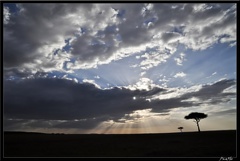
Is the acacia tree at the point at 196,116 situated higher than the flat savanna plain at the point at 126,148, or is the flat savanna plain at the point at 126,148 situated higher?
the acacia tree at the point at 196,116

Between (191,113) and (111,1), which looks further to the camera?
(191,113)

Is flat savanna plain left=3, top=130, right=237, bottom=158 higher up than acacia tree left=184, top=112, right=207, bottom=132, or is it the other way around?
acacia tree left=184, top=112, right=207, bottom=132

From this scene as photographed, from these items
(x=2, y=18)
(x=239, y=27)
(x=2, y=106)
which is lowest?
(x=2, y=106)

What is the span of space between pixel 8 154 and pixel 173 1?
23.2 m

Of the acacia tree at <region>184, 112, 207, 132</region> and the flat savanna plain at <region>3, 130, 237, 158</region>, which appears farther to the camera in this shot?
the acacia tree at <region>184, 112, 207, 132</region>

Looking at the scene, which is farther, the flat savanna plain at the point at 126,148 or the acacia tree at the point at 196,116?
the acacia tree at the point at 196,116

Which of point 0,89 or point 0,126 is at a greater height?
point 0,89

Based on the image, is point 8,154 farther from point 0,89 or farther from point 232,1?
point 232,1

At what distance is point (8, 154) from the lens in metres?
27.5

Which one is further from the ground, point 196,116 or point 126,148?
point 196,116

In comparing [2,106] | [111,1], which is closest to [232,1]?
[111,1]

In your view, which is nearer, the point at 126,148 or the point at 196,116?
the point at 126,148

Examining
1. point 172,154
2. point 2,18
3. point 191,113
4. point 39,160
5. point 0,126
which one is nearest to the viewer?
point 0,126

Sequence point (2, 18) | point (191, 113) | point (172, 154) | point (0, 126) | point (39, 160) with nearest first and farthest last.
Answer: point (0, 126) → point (2, 18) → point (39, 160) → point (172, 154) → point (191, 113)
